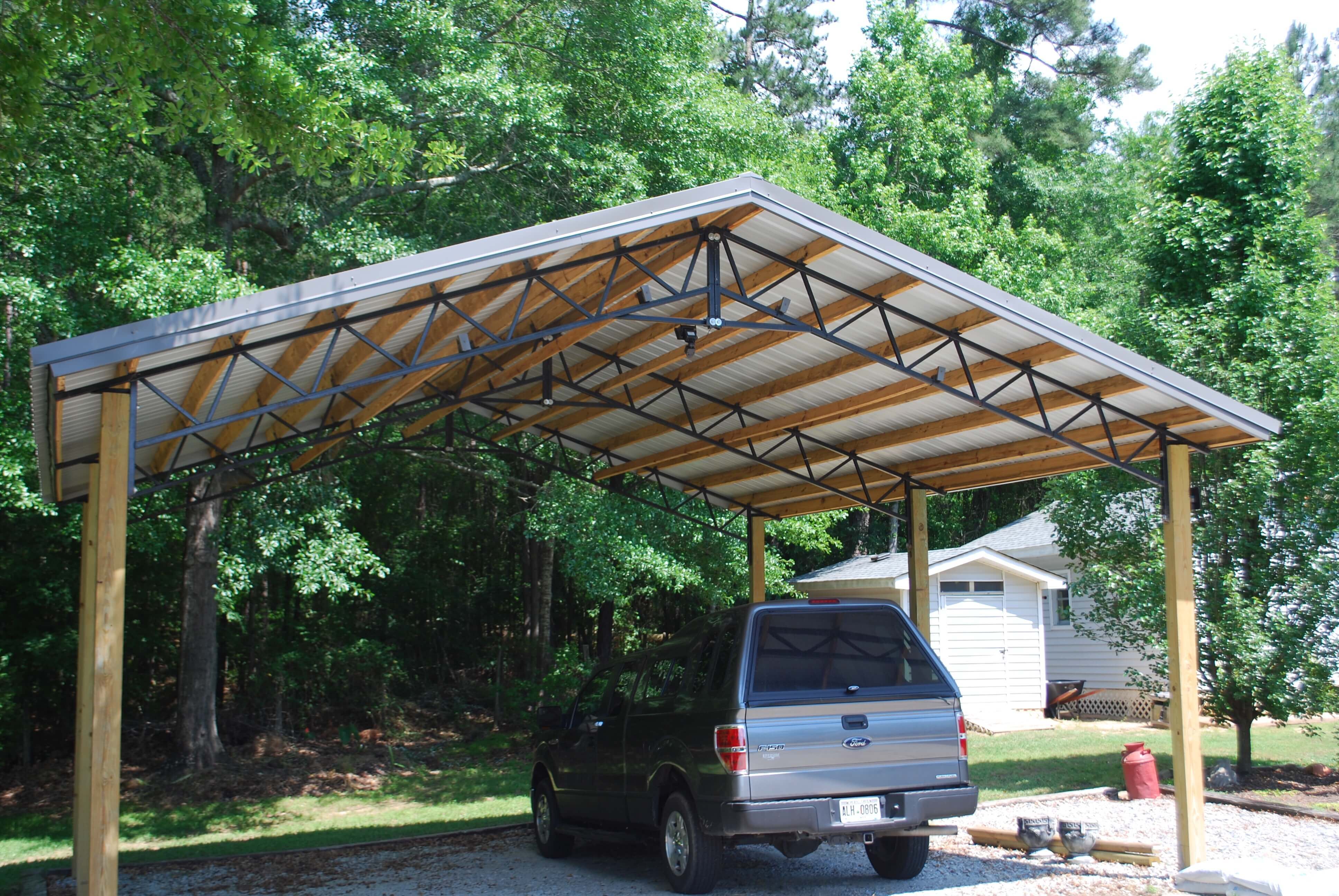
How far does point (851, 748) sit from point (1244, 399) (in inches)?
310

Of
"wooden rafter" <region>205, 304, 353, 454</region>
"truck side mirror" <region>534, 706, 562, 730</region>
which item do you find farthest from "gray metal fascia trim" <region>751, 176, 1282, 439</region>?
"truck side mirror" <region>534, 706, 562, 730</region>

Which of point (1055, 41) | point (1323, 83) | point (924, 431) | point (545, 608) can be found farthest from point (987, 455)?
point (1323, 83)

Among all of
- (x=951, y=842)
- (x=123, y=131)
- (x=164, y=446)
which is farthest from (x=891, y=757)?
(x=123, y=131)

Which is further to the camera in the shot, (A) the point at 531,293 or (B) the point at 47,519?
(B) the point at 47,519

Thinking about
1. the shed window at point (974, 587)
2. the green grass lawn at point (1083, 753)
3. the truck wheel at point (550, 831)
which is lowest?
the green grass lawn at point (1083, 753)

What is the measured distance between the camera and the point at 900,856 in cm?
734

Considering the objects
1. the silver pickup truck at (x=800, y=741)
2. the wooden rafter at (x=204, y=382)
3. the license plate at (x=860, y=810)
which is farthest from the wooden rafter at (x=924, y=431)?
the wooden rafter at (x=204, y=382)

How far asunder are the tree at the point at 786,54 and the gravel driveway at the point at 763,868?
26.0m

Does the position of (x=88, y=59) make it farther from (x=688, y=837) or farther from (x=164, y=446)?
(x=688, y=837)

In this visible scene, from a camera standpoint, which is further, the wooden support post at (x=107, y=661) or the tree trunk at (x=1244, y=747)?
the tree trunk at (x=1244, y=747)

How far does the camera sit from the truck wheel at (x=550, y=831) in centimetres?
902

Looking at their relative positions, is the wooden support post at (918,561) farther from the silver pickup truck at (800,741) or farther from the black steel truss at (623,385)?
the silver pickup truck at (800,741)

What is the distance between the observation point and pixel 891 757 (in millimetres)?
6586

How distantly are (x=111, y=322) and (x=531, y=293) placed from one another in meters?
7.13
